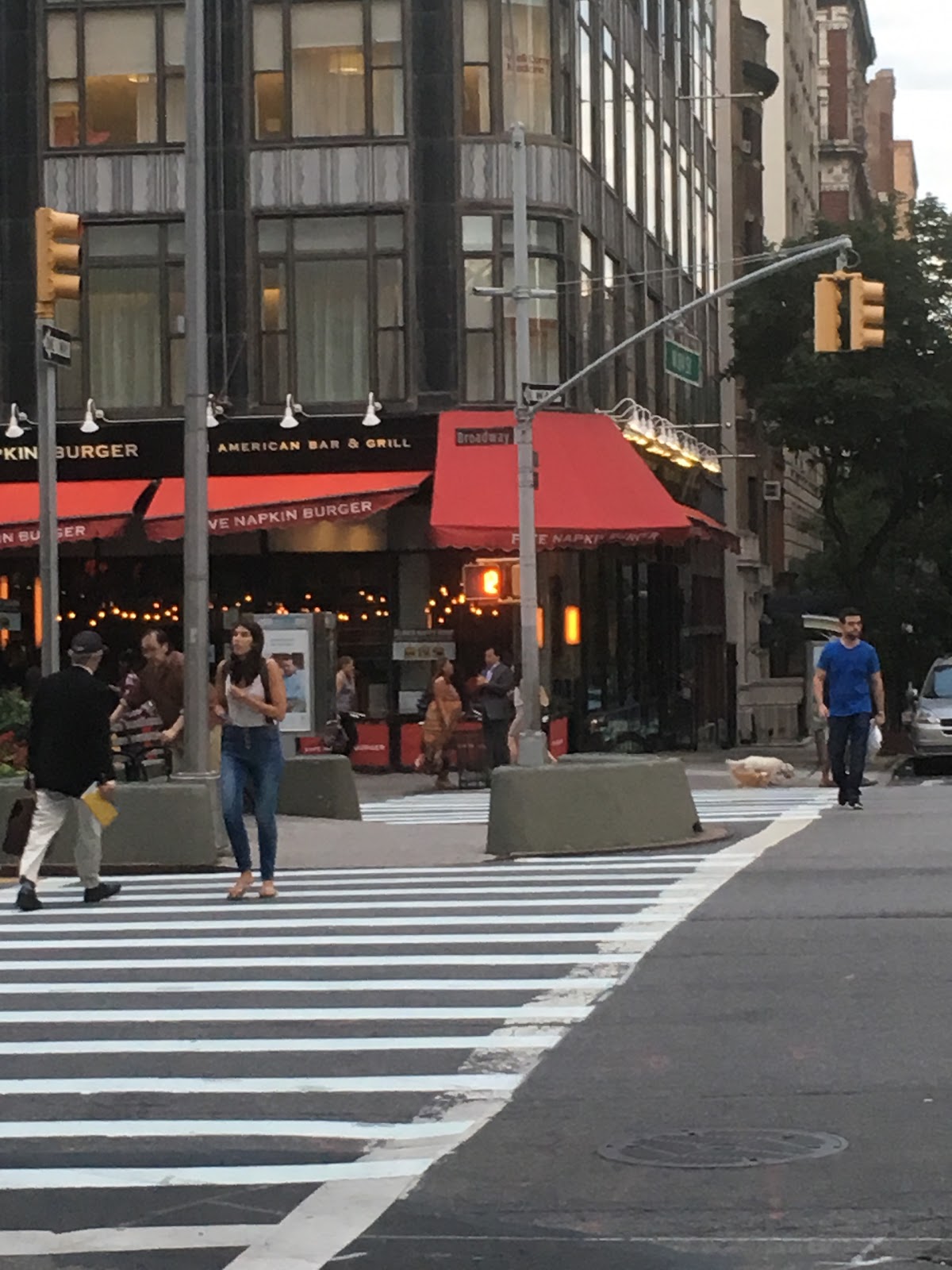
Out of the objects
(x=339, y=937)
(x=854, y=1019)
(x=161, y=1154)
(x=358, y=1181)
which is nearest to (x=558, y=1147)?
(x=358, y=1181)

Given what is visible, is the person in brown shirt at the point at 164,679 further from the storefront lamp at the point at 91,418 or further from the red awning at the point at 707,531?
the storefront lamp at the point at 91,418

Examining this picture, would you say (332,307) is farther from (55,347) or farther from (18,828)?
(18,828)

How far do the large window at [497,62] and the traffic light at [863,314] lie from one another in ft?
42.3

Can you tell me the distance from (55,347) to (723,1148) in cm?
1344

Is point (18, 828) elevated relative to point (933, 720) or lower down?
lower down

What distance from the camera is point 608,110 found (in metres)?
41.9

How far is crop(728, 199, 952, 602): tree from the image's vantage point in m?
47.9

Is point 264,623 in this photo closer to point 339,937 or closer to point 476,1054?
point 339,937

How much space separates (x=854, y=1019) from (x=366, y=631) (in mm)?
26640

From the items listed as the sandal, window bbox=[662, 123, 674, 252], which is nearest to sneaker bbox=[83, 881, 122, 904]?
the sandal

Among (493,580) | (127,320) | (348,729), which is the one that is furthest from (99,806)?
(127,320)

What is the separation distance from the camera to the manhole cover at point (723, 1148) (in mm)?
7637

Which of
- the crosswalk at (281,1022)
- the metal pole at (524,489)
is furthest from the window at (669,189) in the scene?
the crosswalk at (281,1022)

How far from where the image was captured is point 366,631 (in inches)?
1439
